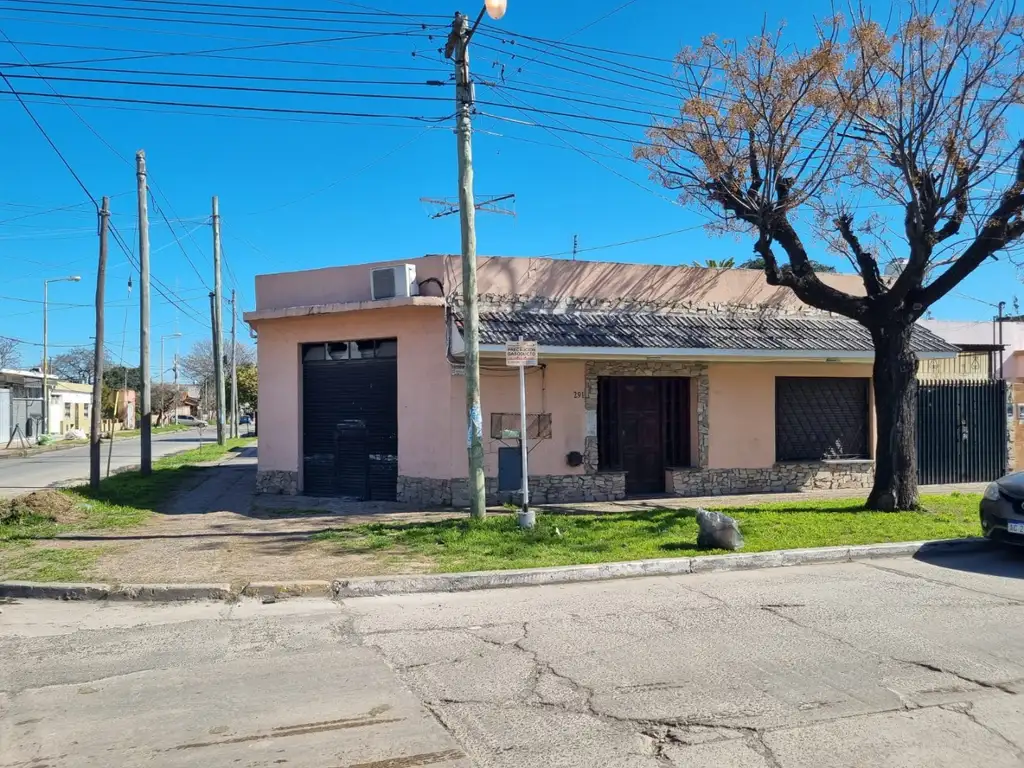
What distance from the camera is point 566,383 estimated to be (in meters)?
13.8

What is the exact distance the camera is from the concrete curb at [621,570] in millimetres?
8023

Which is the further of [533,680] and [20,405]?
[20,405]

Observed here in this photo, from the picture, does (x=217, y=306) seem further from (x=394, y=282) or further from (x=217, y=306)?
(x=394, y=282)

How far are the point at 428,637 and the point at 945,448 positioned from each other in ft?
45.2

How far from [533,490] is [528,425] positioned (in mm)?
1112

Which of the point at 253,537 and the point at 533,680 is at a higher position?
the point at 253,537

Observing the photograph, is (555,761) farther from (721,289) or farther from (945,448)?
(945,448)

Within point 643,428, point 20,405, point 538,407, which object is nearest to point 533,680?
point 538,407

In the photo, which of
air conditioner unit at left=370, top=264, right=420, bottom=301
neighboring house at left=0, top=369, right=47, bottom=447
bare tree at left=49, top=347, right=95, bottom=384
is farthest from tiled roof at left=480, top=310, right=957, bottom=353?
bare tree at left=49, top=347, right=95, bottom=384

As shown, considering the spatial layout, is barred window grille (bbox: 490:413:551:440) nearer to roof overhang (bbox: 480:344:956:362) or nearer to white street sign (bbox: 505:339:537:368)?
roof overhang (bbox: 480:344:956:362)

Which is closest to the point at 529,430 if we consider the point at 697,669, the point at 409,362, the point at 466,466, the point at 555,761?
the point at 466,466

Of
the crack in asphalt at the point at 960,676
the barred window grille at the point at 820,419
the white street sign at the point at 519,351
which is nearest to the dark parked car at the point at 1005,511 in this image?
the crack in asphalt at the point at 960,676

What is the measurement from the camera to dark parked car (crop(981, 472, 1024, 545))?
8898 mm

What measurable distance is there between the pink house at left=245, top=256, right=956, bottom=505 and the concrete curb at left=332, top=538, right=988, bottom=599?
4240 mm
